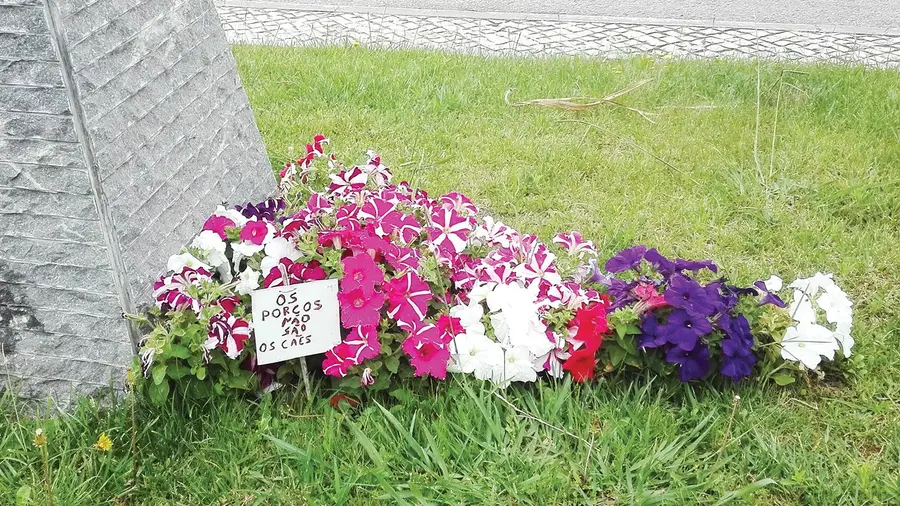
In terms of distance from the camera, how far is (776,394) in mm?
2100

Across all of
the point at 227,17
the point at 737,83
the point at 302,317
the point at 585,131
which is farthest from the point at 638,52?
the point at 302,317

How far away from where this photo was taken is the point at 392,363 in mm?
1980

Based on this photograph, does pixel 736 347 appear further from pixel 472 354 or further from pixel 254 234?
pixel 254 234

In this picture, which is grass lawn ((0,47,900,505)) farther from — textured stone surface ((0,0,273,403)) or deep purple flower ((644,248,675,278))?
deep purple flower ((644,248,675,278))

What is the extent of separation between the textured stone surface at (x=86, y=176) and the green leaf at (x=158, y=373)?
15 centimetres

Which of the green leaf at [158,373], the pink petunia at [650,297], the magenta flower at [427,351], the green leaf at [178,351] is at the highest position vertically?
the green leaf at [178,351]

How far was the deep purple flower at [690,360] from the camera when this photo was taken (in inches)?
77.2

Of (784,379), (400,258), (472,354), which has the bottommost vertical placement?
(784,379)

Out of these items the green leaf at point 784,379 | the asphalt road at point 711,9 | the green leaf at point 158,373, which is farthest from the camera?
the asphalt road at point 711,9

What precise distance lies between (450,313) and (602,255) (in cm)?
90

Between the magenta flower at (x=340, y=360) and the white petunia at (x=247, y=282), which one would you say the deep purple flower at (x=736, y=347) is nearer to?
the magenta flower at (x=340, y=360)

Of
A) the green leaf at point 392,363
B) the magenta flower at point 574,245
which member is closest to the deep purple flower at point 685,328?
the magenta flower at point 574,245

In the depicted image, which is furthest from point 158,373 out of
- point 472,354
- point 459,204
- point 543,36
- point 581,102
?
point 543,36

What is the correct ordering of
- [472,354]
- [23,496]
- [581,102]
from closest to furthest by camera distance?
[23,496], [472,354], [581,102]
